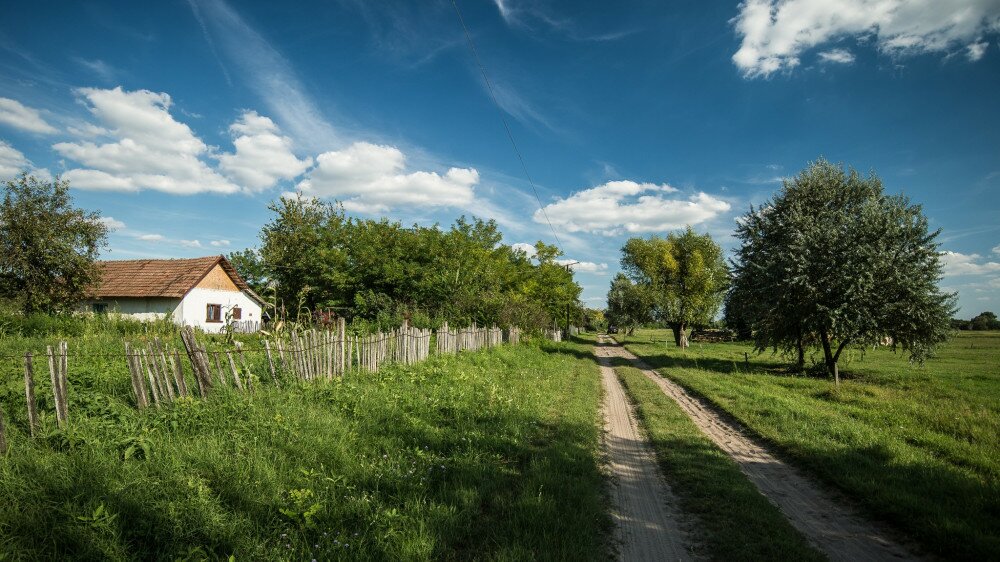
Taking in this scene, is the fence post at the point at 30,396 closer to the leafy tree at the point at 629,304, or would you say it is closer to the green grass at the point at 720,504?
the green grass at the point at 720,504

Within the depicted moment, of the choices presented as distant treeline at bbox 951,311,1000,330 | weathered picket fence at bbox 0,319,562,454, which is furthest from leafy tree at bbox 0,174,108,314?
distant treeline at bbox 951,311,1000,330

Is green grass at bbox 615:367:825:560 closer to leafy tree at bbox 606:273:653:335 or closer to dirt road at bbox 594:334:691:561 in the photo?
dirt road at bbox 594:334:691:561

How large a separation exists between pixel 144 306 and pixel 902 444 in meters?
40.0

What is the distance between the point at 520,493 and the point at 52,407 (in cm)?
593

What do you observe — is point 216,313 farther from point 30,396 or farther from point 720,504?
point 720,504

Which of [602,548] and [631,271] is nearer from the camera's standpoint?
[602,548]

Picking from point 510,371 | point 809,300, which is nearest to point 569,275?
point 809,300

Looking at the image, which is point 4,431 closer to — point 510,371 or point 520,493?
point 520,493

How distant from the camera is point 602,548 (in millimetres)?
4293

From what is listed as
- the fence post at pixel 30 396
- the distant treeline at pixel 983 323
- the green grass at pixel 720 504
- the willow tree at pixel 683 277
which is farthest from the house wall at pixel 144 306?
the distant treeline at pixel 983 323

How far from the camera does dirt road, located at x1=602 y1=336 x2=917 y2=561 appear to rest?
174 inches

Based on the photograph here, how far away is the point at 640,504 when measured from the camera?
5387 millimetres

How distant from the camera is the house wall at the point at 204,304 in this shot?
29.8 m

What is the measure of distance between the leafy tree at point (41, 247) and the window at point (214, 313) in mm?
8767
